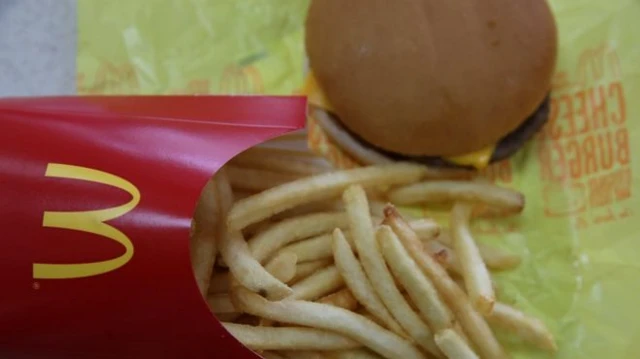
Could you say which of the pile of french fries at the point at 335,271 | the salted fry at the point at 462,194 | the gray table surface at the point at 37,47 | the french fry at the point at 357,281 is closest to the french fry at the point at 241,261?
the pile of french fries at the point at 335,271

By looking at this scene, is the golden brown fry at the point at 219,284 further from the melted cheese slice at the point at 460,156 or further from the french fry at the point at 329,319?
the melted cheese slice at the point at 460,156

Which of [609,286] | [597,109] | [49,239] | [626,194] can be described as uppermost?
[49,239]

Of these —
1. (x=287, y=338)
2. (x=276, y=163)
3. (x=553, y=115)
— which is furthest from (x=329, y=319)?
(x=553, y=115)

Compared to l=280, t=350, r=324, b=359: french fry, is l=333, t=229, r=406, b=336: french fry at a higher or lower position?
higher

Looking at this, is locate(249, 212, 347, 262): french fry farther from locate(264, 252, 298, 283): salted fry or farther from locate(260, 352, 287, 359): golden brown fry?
locate(260, 352, 287, 359): golden brown fry

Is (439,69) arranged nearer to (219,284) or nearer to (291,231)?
(291,231)

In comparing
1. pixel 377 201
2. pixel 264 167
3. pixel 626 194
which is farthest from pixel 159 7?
pixel 626 194

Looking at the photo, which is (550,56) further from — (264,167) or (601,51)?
(264,167)

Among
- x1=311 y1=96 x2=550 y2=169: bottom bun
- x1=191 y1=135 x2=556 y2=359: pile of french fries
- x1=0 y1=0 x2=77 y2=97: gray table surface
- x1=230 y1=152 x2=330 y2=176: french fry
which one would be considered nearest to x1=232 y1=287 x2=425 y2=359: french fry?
x1=191 y1=135 x2=556 y2=359: pile of french fries
